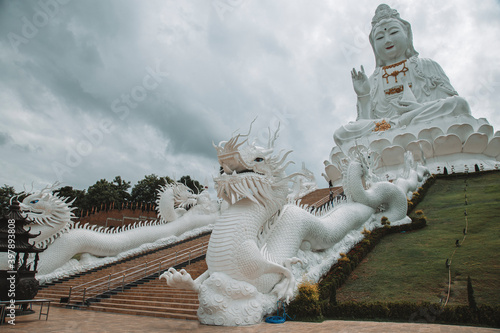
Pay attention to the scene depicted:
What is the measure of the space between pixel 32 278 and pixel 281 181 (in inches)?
205

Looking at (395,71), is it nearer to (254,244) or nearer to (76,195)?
(254,244)

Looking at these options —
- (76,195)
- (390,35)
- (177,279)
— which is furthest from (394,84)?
(76,195)

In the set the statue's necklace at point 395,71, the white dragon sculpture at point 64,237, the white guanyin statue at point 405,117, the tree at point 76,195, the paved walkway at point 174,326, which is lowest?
the paved walkway at point 174,326

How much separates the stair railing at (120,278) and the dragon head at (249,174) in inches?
159

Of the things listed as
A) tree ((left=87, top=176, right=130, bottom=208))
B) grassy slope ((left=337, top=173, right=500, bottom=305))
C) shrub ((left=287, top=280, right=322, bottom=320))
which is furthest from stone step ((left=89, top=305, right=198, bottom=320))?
tree ((left=87, top=176, right=130, bottom=208))

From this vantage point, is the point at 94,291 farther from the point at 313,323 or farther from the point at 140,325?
the point at 313,323

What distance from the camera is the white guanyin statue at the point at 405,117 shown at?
20453 millimetres

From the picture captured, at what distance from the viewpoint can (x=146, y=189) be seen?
34281 millimetres

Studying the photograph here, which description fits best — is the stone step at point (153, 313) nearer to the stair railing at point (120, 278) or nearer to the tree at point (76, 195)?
the stair railing at point (120, 278)

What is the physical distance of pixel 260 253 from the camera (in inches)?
229

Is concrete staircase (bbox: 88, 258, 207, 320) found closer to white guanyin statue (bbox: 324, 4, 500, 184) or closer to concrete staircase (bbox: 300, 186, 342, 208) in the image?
white guanyin statue (bbox: 324, 4, 500, 184)

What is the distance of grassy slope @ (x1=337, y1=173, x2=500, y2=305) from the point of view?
19.9 feet

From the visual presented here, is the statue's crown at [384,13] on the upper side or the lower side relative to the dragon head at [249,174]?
upper

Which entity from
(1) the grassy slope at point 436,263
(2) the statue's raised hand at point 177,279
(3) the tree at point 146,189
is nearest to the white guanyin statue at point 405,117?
(1) the grassy slope at point 436,263
